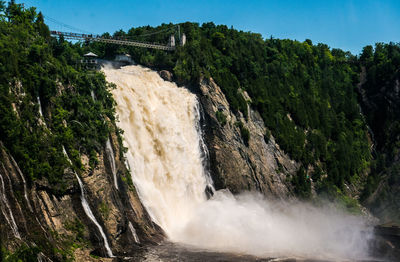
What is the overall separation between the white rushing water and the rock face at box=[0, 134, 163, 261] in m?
3.54

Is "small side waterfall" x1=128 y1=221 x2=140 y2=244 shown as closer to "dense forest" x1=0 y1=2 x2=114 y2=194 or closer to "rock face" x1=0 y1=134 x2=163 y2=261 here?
"rock face" x1=0 y1=134 x2=163 y2=261

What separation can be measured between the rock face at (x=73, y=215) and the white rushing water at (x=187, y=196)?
3538 mm

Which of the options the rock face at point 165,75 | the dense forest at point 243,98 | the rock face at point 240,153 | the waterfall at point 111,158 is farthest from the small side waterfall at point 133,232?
the rock face at point 165,75

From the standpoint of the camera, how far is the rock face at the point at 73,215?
33500 mm

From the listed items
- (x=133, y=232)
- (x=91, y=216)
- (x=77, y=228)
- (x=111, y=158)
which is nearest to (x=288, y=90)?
(x=111, y=158)

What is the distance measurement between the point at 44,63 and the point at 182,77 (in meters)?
27.0

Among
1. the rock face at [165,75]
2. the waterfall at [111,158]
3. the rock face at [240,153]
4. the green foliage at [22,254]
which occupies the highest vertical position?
the rock face at [165,75]

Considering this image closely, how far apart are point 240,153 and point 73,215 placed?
32697 millimetres

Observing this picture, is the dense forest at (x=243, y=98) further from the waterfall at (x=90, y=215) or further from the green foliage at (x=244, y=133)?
the waterfall at (x=90, y=215)

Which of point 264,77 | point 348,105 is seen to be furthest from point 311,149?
point 348,105

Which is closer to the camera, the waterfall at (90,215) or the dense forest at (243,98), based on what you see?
the dense forest at (243,98)

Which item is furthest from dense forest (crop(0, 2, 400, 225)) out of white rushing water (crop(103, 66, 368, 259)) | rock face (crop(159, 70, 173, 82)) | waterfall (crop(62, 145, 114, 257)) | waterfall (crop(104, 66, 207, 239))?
white rushing water (crop(103, 66, 368, 259))

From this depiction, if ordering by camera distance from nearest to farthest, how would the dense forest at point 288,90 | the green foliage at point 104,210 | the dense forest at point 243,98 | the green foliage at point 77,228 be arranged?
the green foliage at point 77,228 < the dense forest at point 243,98 < the green foliage at point 104,210 < the dense forest at point 288,90

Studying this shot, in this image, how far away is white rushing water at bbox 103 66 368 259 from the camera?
51.7 metres
